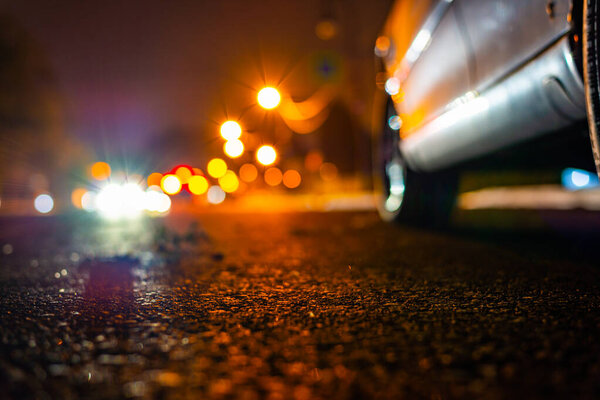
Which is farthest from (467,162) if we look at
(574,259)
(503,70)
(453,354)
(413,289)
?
(453,354)

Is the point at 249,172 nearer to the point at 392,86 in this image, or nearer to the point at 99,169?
the point at 99,169

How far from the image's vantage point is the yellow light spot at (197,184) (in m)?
20.5

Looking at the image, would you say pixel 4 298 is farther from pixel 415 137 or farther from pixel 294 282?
pixel 415 137

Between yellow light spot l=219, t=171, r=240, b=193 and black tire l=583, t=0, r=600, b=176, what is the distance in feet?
77.3

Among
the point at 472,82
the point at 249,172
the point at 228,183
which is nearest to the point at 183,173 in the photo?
the point at 228,183

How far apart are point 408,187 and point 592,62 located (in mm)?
3400

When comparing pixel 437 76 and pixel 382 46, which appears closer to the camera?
pixel 437 76

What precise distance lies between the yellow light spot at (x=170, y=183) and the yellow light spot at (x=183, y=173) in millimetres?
137

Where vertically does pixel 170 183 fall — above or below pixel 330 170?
below

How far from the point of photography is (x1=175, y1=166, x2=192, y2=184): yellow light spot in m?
19.5

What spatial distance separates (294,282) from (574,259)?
6.57ft

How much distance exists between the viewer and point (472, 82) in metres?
3.46

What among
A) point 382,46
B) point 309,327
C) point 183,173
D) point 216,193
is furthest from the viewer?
point 216,193

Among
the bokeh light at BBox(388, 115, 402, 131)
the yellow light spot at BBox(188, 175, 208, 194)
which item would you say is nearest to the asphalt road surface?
the bokeh light at BBox(388, 115, 402, 131)
